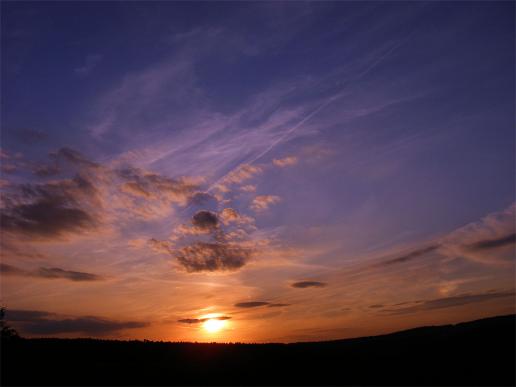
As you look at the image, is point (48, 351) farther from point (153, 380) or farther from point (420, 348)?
point (420, 348)

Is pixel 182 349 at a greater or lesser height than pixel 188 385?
greater

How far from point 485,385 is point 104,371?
2411cm

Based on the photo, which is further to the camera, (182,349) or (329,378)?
(182,349)

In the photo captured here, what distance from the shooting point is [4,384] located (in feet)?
67.0

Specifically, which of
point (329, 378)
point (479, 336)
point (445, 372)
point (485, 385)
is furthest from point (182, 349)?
point (479, 336)

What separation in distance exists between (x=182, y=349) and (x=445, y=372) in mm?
20787

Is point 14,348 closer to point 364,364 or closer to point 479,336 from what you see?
point 364,364

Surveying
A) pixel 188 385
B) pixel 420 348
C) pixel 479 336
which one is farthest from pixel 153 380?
pixel 479 336

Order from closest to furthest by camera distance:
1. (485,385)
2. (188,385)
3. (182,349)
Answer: (188,385), (485,385), (182,349)

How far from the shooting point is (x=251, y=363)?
28734 mm

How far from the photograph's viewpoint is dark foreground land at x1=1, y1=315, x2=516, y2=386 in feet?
76.4

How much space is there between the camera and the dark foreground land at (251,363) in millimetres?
23297

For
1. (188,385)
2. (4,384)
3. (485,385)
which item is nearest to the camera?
(4,384)

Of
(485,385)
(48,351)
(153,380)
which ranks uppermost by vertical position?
(48,351)
